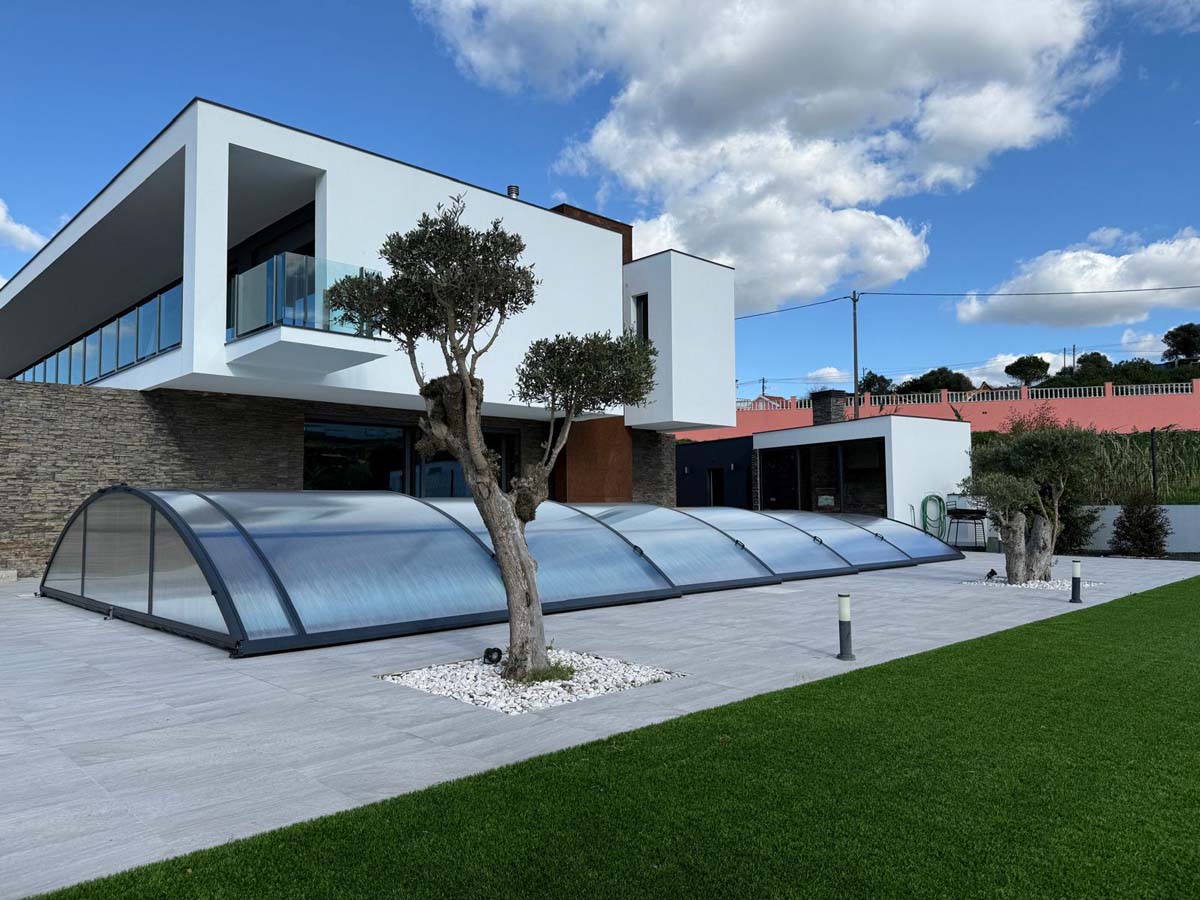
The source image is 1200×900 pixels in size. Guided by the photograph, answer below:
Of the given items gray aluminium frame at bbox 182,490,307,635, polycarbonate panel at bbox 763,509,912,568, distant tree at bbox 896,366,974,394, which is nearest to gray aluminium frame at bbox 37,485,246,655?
gray aluminium frame at bbox 182,490,307,635

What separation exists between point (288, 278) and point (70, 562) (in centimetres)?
558

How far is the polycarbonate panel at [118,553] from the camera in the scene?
30.5 feet

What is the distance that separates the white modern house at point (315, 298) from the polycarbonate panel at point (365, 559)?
267cm

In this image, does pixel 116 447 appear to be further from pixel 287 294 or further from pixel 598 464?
pixel 598 464

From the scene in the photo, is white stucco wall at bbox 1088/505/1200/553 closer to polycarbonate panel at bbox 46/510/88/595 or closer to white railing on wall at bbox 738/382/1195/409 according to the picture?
white railing on wall at bbox 738/382/1195/409

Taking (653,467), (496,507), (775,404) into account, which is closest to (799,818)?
(496,507)

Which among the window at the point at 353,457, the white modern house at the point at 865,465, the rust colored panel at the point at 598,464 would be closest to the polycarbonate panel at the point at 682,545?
the window at the point at 353,457

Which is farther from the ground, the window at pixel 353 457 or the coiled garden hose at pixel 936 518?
the window at pixel 353 457

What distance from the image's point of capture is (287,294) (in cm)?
1357

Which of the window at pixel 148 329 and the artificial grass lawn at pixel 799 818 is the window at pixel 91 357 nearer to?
the window at pixel 148 329

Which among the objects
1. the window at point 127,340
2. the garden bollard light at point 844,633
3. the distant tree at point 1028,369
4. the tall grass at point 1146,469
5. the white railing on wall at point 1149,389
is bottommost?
the garden bollard light at point 844,633

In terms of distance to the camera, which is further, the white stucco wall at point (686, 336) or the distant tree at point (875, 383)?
the distant tree at point (875, 383)

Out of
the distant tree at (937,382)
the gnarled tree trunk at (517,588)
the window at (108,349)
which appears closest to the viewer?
the gnarled tree trunk at (517,588)

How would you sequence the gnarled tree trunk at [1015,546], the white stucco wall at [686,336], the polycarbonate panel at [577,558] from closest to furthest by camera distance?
the polycarbonate panel at [577,558]
the gnarled tree trunk at [1015,546]
the white stucco wall at [686,336]
